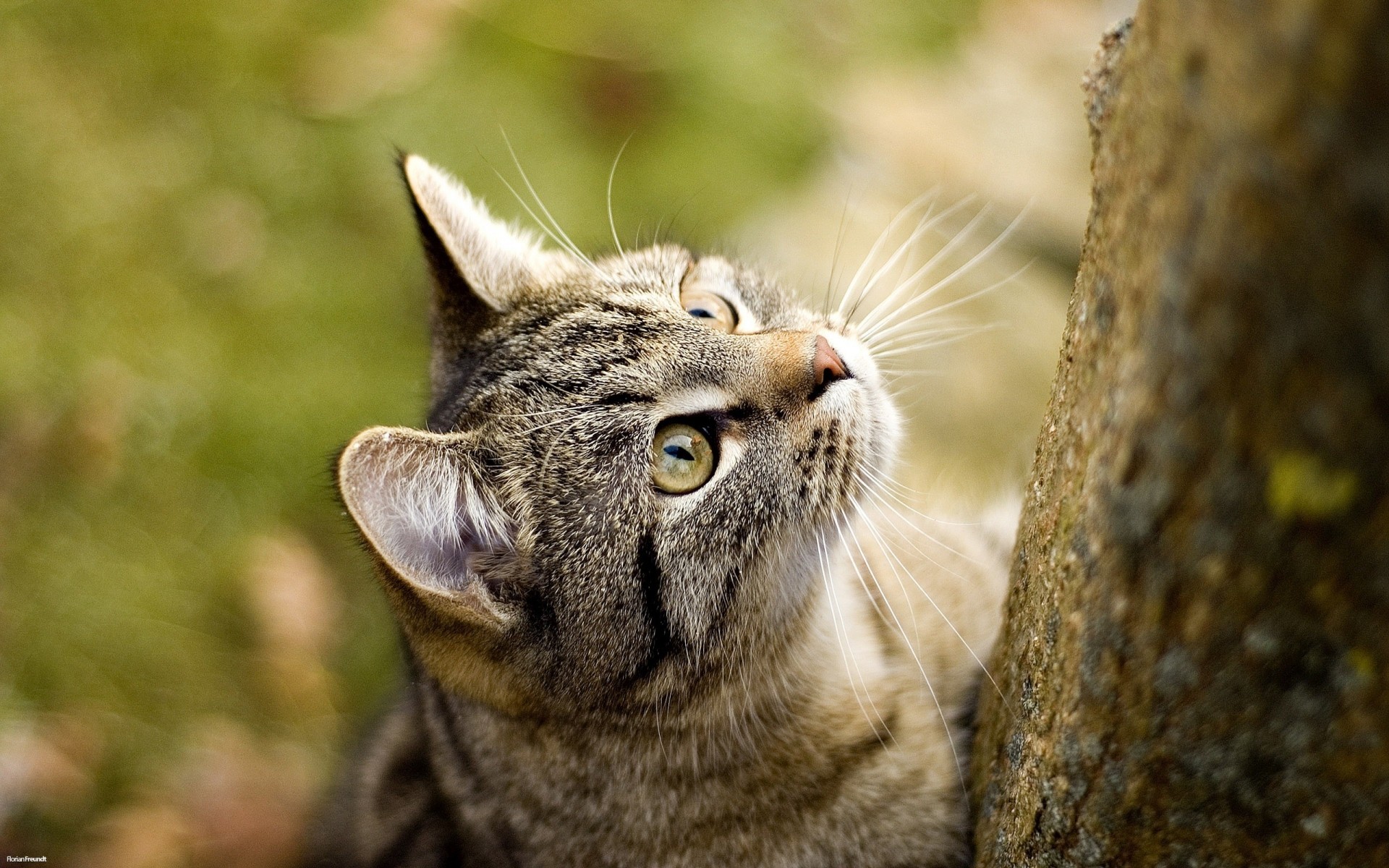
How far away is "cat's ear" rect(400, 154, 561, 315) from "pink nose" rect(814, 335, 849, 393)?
0.74m

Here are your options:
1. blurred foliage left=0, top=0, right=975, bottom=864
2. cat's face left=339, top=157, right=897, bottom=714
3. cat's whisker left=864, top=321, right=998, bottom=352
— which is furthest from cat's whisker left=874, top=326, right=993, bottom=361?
blurred foliage left=0, top=0, right=975, bottom=864

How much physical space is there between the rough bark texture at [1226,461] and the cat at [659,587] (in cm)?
64

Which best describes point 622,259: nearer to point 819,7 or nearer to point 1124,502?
point 1124,502

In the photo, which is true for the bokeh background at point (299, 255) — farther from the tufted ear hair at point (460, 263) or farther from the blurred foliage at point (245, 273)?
the tufted ear hair at point (460, 263)

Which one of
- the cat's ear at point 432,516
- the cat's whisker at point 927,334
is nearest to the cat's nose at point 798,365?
the cat's whisker at point 927,334

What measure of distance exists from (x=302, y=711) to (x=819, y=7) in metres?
3.80

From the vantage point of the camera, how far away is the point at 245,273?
377 cm

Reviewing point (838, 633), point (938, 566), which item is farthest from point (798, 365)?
point (938, 566)

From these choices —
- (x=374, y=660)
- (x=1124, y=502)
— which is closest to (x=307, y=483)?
(x=374, y=660)

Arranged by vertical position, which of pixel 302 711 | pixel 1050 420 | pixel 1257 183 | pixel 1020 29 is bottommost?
pixel 1257 183

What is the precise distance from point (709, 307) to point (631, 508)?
0.55 m

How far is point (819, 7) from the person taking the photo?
15.1ft

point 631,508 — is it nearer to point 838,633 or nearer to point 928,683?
point 838,633

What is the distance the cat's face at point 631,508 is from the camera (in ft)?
5.85
